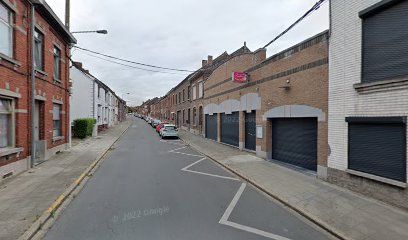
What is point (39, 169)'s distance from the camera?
930 centimetres

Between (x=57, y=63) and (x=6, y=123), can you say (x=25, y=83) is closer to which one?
(x=6, y=123)

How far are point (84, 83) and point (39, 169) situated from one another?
58.9ft

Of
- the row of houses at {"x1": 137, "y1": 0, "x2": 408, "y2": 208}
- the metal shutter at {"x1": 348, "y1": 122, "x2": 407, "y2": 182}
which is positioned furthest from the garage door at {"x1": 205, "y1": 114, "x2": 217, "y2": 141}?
the metal shutter at {"x1": 348, "y1": 122, "x2": 407, "y2": 182}

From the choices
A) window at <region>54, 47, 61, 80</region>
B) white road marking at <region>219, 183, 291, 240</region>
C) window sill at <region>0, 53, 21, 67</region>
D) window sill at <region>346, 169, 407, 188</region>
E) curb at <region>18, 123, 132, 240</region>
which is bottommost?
white road marking at <region>219, 183, 291, 240</region>

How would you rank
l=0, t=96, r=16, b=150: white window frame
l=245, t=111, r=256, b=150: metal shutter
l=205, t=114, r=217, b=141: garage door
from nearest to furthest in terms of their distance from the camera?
1. l=0, t=96, r=16, b=150: white window frame
2. l=245, t=111, r=256, b=150: metal shutter
3. l=205, t=114, r=217, b=141: garage door

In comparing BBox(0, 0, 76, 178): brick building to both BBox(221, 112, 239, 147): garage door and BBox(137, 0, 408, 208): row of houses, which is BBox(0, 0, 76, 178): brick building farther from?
BBox(221, 112, 239, 147): garage door

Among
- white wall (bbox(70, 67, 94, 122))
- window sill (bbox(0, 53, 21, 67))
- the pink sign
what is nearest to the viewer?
window sill (bbox(0, 53, 21, 67))

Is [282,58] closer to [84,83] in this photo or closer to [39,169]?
[39,169]

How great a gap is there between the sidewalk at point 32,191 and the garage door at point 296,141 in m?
8.51

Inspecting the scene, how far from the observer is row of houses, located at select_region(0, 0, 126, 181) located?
8.06 meters

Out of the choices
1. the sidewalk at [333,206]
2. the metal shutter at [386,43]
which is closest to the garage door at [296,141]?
the sidewalk at [333,206]

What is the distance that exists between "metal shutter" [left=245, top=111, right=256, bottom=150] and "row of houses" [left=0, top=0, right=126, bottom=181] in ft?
34.8

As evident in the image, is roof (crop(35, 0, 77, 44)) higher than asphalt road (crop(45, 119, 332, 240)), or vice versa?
roof (crop(35, 0, 77, 44))

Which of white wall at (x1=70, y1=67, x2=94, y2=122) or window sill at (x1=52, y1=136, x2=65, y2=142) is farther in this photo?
white wall at (x1=70, y1=67, x2=94, y2=122)
